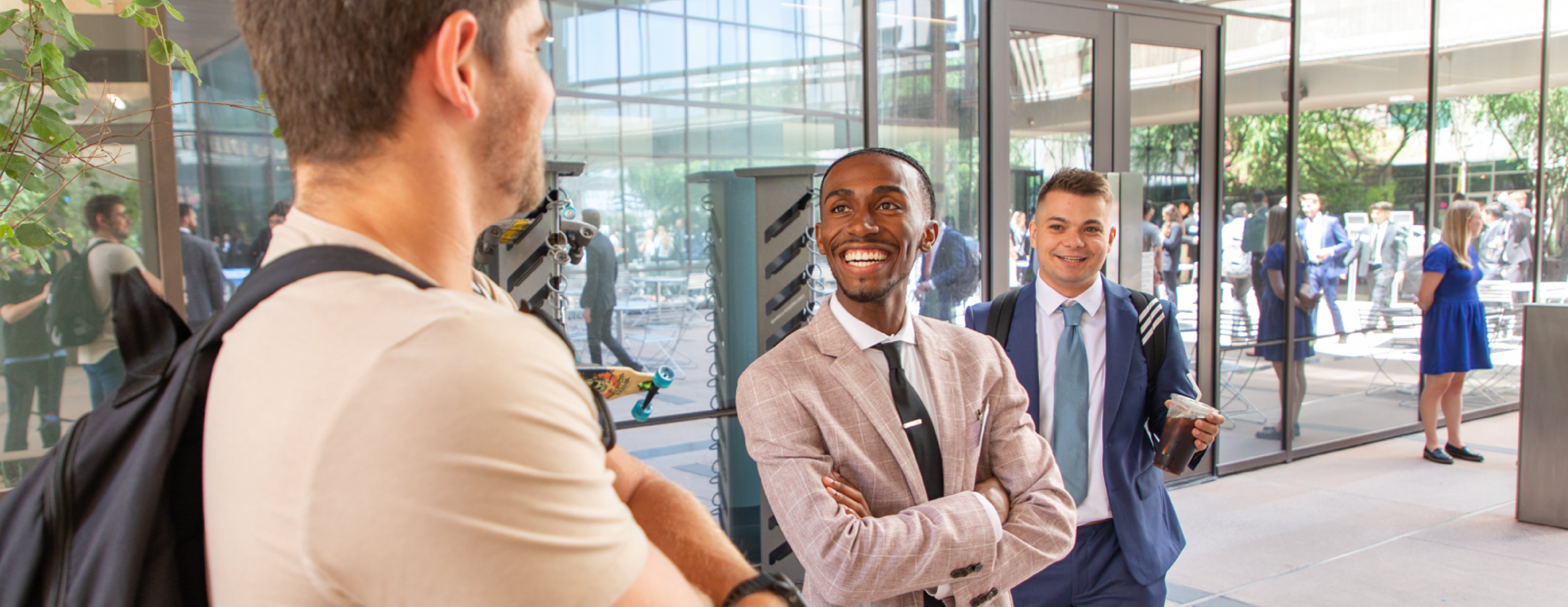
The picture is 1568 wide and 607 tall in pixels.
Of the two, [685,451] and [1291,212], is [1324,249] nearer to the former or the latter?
[1291,212]

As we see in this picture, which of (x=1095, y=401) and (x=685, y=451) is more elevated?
(x=1095, y=401)

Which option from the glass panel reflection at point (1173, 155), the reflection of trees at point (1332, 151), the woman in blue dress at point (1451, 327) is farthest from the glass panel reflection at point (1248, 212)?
the woman in blue dress at point (1451, 327)

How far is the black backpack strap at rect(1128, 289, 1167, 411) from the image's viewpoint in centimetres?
232

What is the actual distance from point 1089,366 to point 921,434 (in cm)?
101

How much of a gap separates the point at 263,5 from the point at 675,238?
3.65 metres

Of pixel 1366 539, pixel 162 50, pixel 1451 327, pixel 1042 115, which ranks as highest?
pixel 1042 115

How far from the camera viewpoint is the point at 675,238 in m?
4.29

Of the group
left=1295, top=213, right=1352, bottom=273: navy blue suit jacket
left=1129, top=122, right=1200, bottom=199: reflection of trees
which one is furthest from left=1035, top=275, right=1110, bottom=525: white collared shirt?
left=1295, top=213, right=1352, bottom=273: navy blue suit jacket

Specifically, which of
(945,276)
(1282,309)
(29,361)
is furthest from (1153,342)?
(1282,309)

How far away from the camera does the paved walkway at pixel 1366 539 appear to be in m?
3.90

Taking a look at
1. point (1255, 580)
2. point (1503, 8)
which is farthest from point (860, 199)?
point (1503, 8)

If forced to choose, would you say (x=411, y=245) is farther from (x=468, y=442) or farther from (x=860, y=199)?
(x=860, y=199)

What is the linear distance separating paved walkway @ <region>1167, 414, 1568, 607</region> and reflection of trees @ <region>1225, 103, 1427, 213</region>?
184 centimetres

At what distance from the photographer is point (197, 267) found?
331 cm
